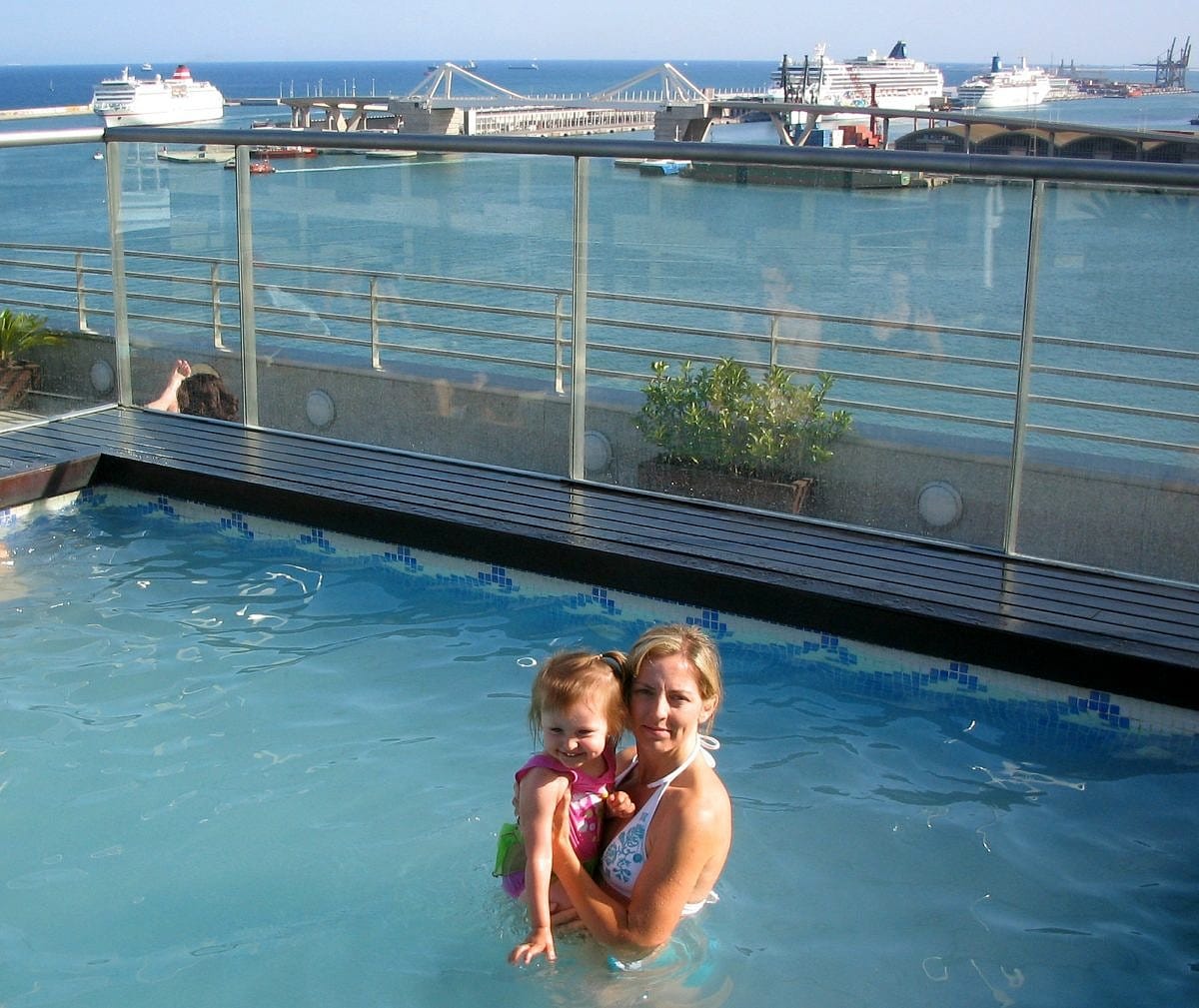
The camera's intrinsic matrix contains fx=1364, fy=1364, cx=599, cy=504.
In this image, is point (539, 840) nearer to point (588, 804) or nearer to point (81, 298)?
point (588, 804)

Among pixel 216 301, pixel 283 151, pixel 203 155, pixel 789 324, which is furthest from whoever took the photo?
pixel 216 301

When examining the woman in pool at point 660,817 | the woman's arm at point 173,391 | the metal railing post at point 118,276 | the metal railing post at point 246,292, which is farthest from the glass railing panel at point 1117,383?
the metal railing post at point 118,276

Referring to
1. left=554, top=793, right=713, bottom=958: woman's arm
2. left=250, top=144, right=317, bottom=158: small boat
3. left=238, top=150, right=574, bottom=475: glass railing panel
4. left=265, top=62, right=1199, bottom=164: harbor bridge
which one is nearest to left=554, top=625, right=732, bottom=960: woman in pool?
left=554, top=793, right=713, bottom=958: woman's arm

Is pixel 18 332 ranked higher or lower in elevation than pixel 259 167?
lower

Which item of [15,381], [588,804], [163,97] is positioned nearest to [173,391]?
[15,381]

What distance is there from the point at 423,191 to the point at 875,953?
334cm

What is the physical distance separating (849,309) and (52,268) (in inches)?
136

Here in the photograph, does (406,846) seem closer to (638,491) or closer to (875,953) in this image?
(875,953)

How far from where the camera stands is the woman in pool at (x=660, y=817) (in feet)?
7.99

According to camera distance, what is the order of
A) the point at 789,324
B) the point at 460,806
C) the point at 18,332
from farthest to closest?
the point at 18,332 → the point at 789,324 → the point at 460,806

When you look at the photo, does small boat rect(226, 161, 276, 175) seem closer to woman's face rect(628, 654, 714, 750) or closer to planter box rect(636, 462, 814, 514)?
planter box rect(636, 462, 814, 514)

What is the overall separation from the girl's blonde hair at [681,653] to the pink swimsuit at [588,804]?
0.17 meters

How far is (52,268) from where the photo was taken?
577cm

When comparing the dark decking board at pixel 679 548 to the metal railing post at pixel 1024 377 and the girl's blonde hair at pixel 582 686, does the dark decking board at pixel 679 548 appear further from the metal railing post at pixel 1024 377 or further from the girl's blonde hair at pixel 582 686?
the girl's blonde hair at pixel 582 686
